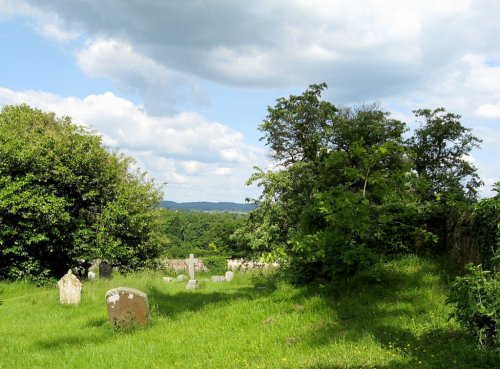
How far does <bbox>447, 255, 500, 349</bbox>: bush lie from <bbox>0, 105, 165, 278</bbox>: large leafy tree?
65.2 ft

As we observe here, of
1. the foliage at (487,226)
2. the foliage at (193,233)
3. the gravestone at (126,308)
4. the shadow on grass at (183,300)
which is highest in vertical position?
the foliage at (487,226)

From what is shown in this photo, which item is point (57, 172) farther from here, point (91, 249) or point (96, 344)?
point (96, 344)

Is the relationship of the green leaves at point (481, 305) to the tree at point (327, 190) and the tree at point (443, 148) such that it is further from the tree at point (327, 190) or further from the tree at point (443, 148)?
the tree at point (443, 148)

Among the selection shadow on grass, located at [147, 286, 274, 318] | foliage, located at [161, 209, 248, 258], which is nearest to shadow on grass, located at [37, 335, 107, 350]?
shadow on grass, located at [147, 286, 274, 318]

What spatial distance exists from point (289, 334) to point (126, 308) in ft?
16.2

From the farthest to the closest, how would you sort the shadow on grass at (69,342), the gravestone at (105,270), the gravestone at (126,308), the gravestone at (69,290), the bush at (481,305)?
1. the gravestone at (105,270)
2. the gravestone at (69,290)
3. the gravestone at (126,308)
4. the shadow on grass at (69,342)
5. the bush at (481,305)

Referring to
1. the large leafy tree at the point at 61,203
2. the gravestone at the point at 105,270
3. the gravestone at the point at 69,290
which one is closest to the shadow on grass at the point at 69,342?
the gravestone at the point at 69,290

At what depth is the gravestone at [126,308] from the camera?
1125 cm

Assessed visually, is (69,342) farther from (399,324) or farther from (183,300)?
(399,324)

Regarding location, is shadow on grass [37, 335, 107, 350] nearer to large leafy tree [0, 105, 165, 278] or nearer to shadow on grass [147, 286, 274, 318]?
shadow on grass [147, 286, 274, 318]

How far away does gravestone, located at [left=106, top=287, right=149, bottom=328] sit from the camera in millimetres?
11250

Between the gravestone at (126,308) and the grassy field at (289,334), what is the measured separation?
0.32 metres

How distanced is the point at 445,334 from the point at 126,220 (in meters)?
21.3

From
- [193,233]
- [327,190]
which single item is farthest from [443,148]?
[193,233]
